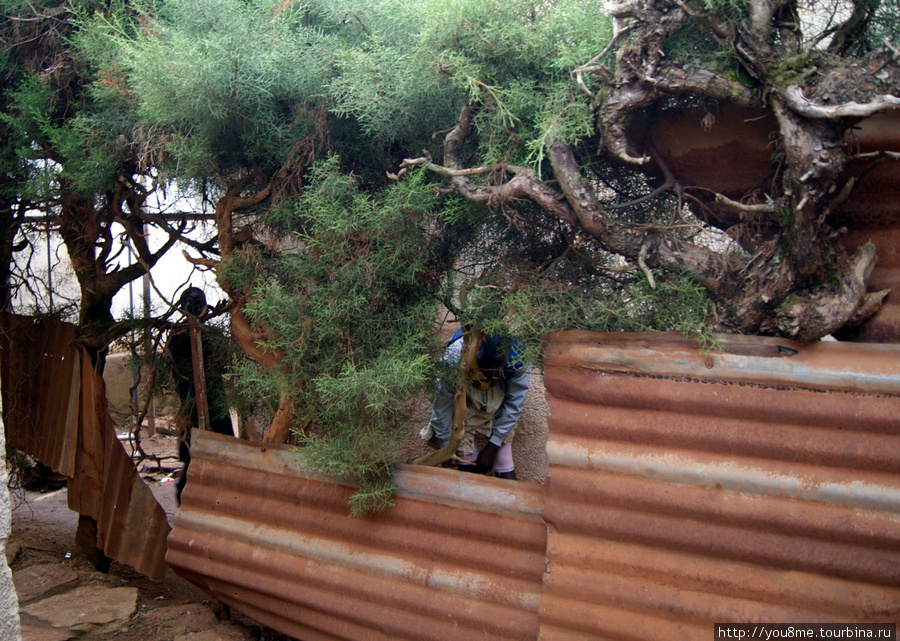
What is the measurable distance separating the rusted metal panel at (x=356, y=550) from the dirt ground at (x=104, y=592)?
41 centimetres

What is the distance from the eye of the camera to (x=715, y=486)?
2.22 meters

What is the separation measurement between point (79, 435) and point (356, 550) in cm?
262

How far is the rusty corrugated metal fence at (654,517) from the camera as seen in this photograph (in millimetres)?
2059

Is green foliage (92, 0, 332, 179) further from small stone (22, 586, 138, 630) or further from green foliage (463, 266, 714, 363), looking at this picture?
small stone (22, 586, 138, 630)

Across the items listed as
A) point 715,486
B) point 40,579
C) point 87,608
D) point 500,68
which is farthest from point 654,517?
point 40,579

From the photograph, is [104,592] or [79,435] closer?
[104,592]

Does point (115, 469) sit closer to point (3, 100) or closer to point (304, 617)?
point (304, 617)

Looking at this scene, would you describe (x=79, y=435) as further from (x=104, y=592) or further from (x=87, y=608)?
(x=87, y=608)

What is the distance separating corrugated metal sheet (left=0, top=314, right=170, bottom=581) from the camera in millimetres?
4543

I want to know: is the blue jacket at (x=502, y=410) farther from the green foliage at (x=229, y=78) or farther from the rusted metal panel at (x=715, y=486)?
the green foliage at (x=229, y=78)

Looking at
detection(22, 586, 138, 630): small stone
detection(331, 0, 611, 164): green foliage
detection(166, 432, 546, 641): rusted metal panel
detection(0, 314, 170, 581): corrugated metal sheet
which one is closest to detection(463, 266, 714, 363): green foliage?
detection(331, 0, 611, 164): green foliage

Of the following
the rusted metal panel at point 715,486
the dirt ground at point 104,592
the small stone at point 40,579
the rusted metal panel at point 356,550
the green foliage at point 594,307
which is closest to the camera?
the rusted metal panel at point 715,486

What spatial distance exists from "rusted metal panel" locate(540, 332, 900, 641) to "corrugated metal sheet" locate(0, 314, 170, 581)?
3211 mm

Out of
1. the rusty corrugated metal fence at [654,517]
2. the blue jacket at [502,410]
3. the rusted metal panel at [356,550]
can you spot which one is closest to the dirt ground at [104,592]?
the rusted metal panel at [356,550]
